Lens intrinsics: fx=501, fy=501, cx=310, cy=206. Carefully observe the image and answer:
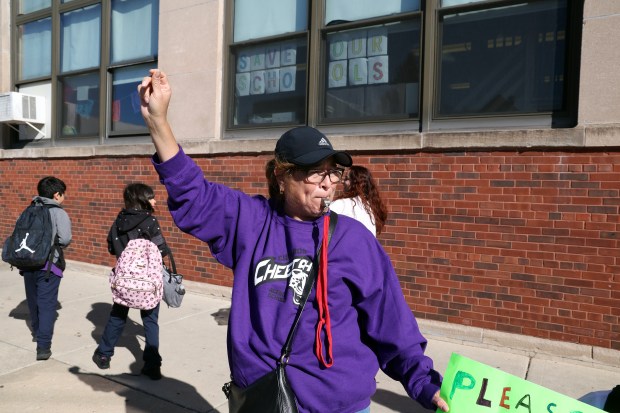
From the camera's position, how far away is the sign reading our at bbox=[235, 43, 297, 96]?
640 cm

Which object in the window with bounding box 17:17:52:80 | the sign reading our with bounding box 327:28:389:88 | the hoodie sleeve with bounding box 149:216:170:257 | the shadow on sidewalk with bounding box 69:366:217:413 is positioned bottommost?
the shadow on sidewalk with bounding box 69:366:217:413

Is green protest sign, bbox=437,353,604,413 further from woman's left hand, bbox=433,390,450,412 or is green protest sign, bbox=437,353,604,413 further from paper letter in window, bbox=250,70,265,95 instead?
paper letter in window, bbox=250,70,265,95

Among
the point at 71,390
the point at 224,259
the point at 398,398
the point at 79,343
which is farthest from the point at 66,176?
the point at 224,259

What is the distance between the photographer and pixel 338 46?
236 inches

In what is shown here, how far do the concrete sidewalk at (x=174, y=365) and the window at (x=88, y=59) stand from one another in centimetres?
362

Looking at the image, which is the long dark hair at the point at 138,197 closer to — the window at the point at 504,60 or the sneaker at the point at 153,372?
the sneaker at the point at 153,372

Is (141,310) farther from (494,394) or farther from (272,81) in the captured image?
(272,81)

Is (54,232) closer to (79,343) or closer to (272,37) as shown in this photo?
(79,343)

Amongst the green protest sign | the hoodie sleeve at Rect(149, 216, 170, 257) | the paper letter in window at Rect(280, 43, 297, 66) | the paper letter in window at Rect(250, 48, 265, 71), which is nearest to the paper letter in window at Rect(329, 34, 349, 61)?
the paper letter in window at Rect(280, 43, 297, 66)

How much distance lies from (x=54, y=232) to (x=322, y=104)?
10.7ft

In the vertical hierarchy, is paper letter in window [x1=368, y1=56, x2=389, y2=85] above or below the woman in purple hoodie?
above

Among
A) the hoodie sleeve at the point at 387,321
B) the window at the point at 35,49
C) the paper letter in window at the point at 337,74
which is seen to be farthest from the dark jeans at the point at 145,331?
the window at the point at 35,49

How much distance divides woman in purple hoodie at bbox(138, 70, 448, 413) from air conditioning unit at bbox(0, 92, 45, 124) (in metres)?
8.49

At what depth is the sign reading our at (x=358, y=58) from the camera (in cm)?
570
